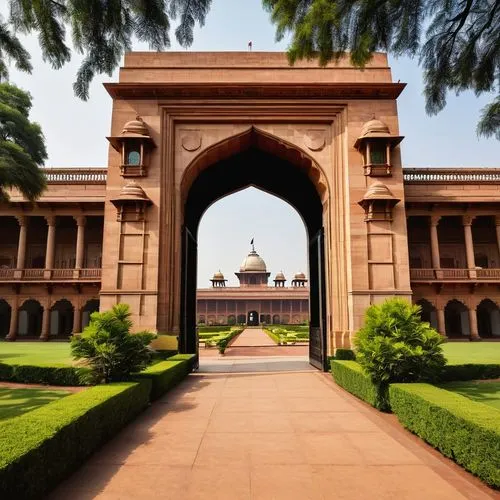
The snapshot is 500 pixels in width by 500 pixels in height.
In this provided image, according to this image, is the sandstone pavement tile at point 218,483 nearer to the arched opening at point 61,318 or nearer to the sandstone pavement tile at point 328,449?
the sandstone pavement tile at point 328,449

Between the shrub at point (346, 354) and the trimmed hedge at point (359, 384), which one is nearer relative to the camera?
the trimmed hedge at point (359, 384)

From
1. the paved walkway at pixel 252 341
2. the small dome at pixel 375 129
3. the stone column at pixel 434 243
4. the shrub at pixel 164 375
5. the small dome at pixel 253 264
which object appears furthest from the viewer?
the small dome at pixel 253 264

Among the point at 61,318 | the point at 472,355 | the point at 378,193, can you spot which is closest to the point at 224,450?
the point at 378,193

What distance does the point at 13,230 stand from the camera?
2852cm

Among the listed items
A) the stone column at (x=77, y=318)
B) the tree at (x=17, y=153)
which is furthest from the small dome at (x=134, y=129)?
the stone column at (x=77, y=318)

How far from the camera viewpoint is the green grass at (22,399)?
711 cm

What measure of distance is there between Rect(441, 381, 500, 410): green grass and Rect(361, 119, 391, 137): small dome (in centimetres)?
815

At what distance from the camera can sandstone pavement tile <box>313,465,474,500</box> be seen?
4.07 meters

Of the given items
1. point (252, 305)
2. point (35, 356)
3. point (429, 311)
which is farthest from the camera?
point (252, 305)

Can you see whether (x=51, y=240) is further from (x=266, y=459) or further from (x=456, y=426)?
(x=456, y=426)

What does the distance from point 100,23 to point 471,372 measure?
11.3 metres

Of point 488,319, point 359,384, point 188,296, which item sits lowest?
point 359,384

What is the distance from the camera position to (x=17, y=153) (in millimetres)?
14422

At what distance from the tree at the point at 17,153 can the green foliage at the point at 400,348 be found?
1260cm
